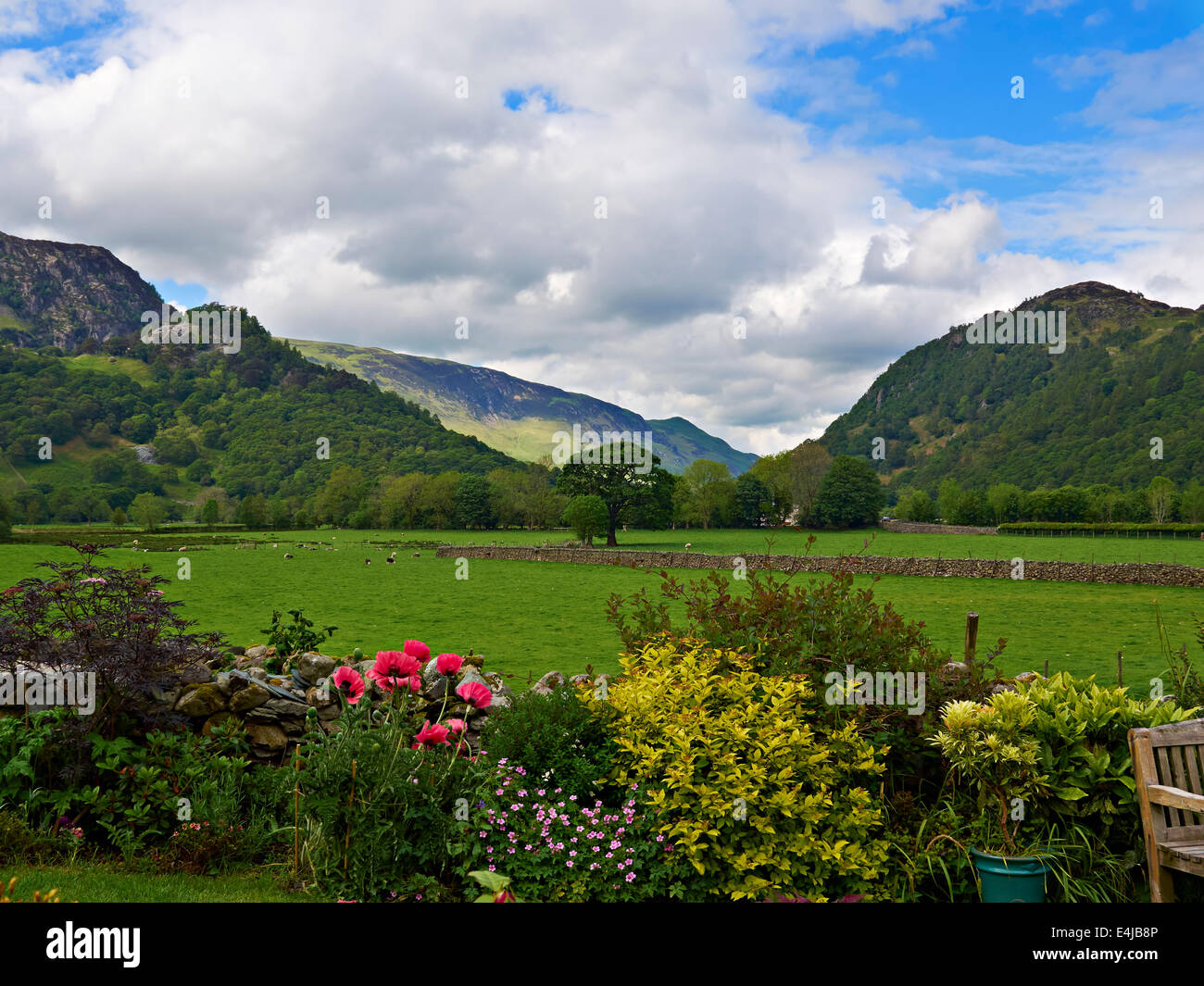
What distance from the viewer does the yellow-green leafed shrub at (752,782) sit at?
13.0 feet

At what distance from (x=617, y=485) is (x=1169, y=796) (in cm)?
5650

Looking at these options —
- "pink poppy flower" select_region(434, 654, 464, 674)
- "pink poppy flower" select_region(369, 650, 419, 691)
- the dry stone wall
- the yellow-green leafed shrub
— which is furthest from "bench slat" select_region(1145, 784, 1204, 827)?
the dry stone wall

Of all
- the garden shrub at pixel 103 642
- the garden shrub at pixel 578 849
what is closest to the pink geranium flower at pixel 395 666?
the garden shrub at pixel 578 849

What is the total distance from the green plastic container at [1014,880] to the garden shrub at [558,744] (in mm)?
2113

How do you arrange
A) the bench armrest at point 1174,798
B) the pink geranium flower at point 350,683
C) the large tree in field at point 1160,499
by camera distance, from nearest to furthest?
the bench armrest at point 1174,798 → the pink geranium flower at point 350,683 → the large tree in field at point 1160,499

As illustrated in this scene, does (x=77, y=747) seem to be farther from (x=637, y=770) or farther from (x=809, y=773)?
(x=809, y=773)

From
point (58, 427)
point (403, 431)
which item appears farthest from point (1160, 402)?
point (58, 427)

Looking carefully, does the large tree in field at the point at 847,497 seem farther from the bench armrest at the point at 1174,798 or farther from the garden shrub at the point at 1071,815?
the bench armrest at the point at 1174,798

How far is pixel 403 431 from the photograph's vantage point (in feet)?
592

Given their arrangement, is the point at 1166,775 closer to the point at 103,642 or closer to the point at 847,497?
the point at 103,642

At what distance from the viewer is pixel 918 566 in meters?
35.8
